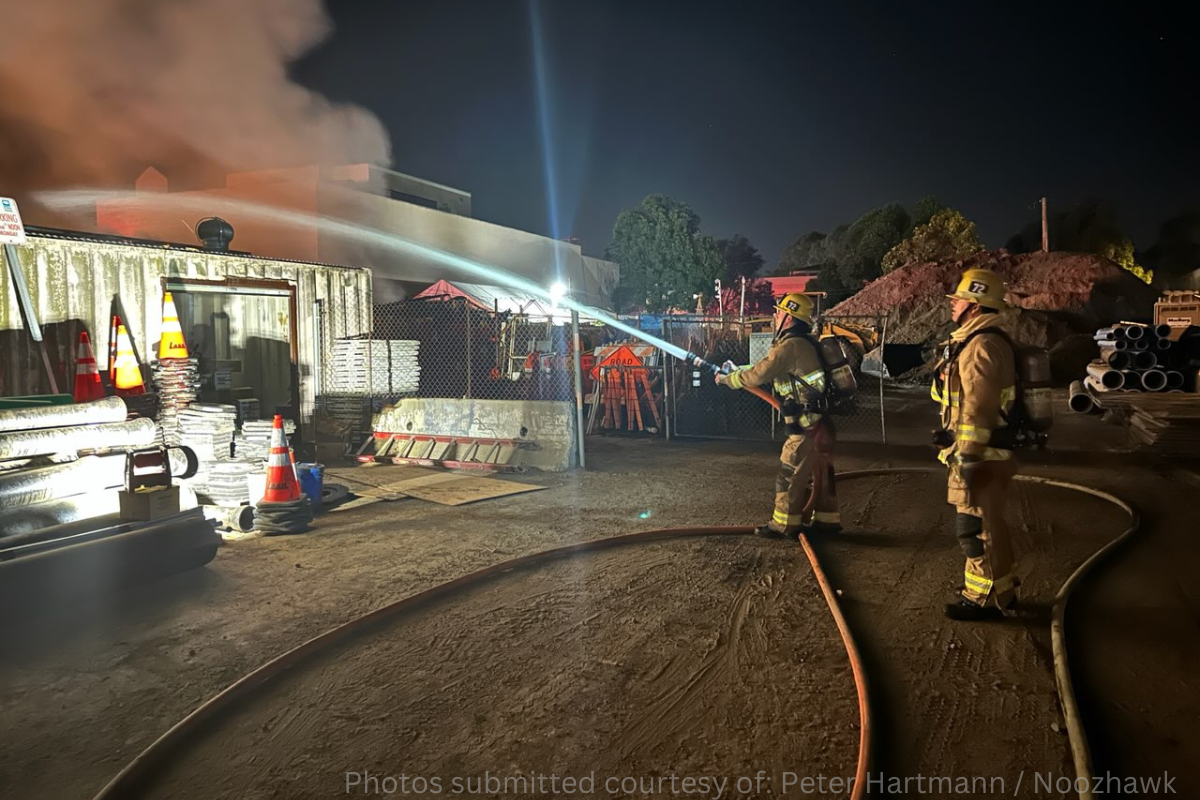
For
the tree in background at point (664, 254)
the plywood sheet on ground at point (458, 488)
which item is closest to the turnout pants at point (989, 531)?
the plywood sheet on ground at point (458, 488)

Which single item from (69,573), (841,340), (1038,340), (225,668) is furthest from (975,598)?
(1038,340)

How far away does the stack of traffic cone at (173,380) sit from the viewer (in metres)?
8.05

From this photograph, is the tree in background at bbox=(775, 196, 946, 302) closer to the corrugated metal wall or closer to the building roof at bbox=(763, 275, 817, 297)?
the building roof at bbox=(763, 275, 817, 297)

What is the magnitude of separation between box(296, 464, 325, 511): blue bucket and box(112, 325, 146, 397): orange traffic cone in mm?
2865

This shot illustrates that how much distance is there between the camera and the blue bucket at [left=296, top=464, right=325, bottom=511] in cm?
770

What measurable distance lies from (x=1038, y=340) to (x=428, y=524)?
27754 millimetres

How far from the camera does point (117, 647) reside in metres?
4.25

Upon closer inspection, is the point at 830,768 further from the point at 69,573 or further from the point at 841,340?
the point at 69,573

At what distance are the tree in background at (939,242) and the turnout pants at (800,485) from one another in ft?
128

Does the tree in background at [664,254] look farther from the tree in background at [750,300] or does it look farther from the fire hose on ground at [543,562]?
the fire hose on ground at [543,562]

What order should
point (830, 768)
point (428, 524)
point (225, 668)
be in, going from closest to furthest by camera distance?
point (830, 768), point (225, 668), point (428, 524)

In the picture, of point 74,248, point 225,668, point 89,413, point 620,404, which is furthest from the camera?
point 620,404

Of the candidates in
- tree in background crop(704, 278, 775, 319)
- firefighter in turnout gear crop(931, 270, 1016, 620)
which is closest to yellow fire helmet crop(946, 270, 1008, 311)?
firefighter in turnout gear crop(931, 270, 1016, 620)

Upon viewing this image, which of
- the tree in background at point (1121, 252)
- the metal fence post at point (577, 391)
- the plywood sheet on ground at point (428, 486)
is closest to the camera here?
the plywood sheet on ground at point (428, 486)
